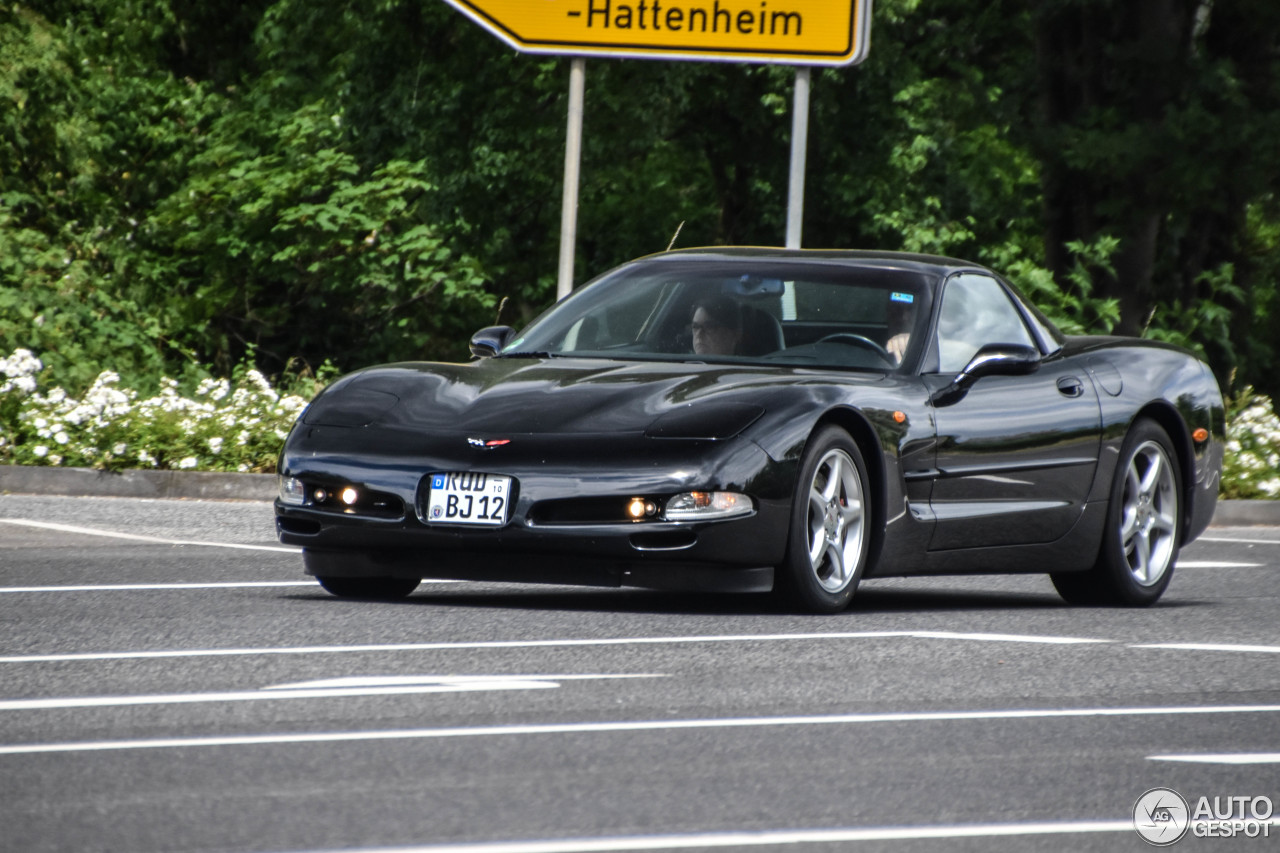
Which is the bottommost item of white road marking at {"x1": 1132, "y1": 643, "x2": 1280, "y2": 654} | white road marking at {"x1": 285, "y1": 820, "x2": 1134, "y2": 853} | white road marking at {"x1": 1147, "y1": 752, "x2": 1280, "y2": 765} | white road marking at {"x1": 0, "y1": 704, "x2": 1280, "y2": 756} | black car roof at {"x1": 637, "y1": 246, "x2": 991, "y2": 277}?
white road marking at {"x1": 1132, "y1": 643, "x2": 1280, "y2": 654}

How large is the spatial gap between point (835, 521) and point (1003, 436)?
1143 millimetres

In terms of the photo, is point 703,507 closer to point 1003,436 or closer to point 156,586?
point 1003,436

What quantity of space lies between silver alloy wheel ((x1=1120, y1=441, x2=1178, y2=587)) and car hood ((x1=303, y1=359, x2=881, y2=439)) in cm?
168

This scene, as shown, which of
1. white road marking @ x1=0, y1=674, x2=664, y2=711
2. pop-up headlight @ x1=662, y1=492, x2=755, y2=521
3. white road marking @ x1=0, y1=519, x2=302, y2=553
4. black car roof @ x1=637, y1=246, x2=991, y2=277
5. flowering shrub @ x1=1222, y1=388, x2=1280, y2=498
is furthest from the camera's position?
flowering shrub @ x1=1222, y1=388, x2=1280, y2=498

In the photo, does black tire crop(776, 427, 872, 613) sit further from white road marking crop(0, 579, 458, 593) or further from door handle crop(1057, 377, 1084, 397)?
white road marking crop(0, 579, 458, 593)

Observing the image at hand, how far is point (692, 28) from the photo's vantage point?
16.1 metres

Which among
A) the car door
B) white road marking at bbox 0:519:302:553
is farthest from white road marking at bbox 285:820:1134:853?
white road marking at bbox 0:519:302:553

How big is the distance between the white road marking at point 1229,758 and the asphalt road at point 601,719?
12 mm

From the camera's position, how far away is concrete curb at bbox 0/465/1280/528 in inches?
573

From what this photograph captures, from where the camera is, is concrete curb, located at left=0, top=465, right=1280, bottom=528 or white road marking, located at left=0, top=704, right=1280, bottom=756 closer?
white road marking, located at left=0, top=704, right=1280, bottom=756

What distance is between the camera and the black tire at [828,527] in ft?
26.2

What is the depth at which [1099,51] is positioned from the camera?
82.9 feet
